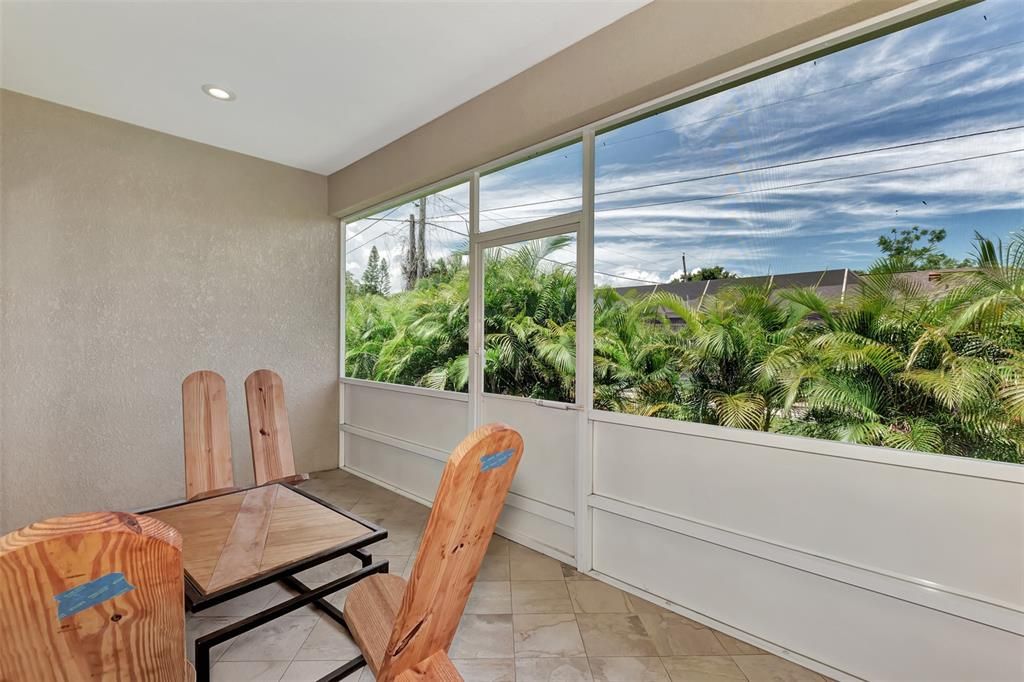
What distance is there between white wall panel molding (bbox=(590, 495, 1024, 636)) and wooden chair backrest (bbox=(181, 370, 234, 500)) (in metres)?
2.23

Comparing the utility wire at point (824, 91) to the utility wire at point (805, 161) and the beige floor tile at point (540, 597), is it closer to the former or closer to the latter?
the utility wire at point (805, 161)

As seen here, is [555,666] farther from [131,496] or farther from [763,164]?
[131,496]

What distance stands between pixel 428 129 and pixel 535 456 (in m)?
2.42

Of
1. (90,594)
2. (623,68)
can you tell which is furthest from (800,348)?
(90,594)

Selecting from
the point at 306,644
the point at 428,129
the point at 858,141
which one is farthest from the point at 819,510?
the point at 428,129

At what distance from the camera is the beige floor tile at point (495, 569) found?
8.08 ft

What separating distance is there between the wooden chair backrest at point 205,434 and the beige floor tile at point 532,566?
163 centimetres

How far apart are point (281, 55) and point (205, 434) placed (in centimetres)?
209

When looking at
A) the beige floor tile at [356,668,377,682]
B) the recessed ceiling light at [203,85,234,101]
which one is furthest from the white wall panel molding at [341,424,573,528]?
the recessed ceiling light at [203,85,234,101]

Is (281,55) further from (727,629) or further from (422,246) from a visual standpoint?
(727,629)

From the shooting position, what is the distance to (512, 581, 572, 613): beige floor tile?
2.19 meters

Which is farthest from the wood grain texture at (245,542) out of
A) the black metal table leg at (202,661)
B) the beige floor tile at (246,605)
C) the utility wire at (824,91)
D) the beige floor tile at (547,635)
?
the utility wire at (824,91)

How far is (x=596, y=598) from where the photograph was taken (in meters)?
2.27

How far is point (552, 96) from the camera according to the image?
247cm
